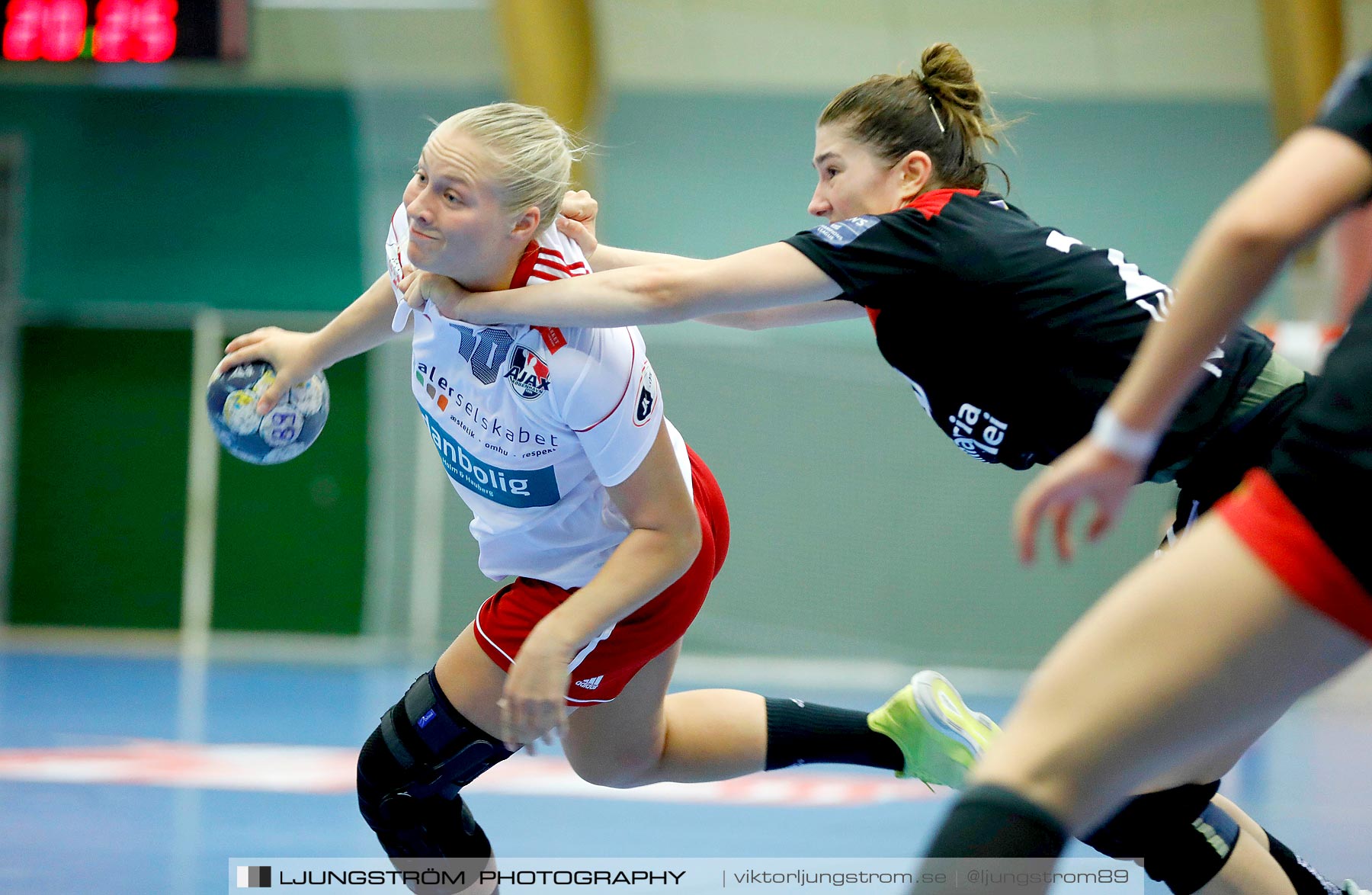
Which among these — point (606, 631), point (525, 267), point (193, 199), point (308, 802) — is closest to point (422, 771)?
point (606, 631)

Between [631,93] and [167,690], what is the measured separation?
5445mm

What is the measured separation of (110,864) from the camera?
3.25m

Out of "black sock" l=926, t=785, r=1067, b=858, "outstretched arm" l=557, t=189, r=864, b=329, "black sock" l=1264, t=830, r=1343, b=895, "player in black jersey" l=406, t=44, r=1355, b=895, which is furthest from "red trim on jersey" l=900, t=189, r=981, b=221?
"black sock" l=1264, t=830, r=1343, b=895

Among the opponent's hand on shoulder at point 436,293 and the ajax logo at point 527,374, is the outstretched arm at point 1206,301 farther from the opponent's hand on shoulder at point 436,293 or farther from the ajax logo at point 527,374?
the opponent's hand on shoulder at point 436,293

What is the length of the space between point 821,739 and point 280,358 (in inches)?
54.1

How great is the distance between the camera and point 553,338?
220 centimetres

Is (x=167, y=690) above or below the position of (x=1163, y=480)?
below

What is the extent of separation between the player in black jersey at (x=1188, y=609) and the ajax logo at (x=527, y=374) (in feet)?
3.39

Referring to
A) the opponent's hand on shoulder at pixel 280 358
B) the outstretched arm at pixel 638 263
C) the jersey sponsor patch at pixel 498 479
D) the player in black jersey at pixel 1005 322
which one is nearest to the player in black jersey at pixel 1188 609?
the player in black jersey at pixel 1005 322

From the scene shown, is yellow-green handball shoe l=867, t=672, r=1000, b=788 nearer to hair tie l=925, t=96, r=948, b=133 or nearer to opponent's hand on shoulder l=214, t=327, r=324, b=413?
hair tie l=925, t=96, r=948, b=133

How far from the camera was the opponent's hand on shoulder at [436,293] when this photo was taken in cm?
221

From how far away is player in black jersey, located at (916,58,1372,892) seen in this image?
4.26 ft

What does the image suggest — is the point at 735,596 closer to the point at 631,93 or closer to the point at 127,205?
the point at 631,93

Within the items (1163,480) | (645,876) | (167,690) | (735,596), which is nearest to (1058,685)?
(1163,480)
